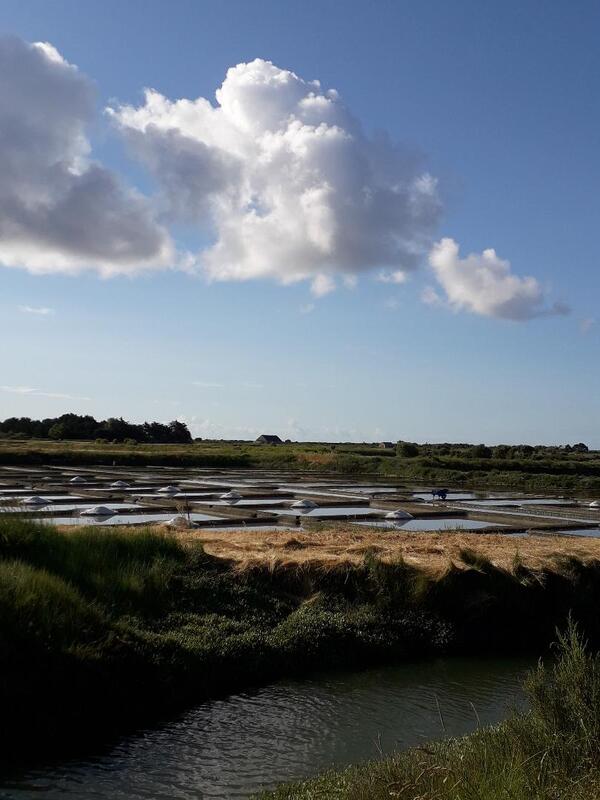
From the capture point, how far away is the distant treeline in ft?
256

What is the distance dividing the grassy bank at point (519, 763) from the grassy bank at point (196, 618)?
107 inches

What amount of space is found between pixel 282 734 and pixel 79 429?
7412 centimetres

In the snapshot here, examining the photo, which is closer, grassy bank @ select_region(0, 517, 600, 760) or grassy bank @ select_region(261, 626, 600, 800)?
grassy bank @ select_region(261, 626, 600, 800)

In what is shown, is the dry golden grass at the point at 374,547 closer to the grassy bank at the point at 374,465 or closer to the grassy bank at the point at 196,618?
the grassy bank at the point at 196,618

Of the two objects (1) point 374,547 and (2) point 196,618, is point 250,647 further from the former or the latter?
(1) point 374,547

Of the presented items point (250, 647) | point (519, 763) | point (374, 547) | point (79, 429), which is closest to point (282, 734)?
point (250, 647)

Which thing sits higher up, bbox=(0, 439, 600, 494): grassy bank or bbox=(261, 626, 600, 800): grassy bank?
bbox=(0, 439, 600, 494): grassy bank

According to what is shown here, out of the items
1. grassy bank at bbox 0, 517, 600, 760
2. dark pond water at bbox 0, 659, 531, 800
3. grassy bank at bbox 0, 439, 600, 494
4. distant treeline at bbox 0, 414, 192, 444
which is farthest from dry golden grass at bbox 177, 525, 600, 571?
distant treeline at bbox 0, 414, 192, 444

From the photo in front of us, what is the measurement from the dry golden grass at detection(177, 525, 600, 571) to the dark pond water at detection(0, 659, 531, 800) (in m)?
2.71

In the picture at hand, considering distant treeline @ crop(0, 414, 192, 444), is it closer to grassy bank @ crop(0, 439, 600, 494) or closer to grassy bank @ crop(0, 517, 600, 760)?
grassy bank @ crop(0, 439, 600, 494)

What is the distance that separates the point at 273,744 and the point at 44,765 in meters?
2.14

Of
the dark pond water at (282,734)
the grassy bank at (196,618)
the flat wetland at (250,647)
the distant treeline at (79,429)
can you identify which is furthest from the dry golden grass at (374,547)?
the distant treeline at (79,429)

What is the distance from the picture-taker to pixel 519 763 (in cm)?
547

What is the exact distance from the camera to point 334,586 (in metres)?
12.6
